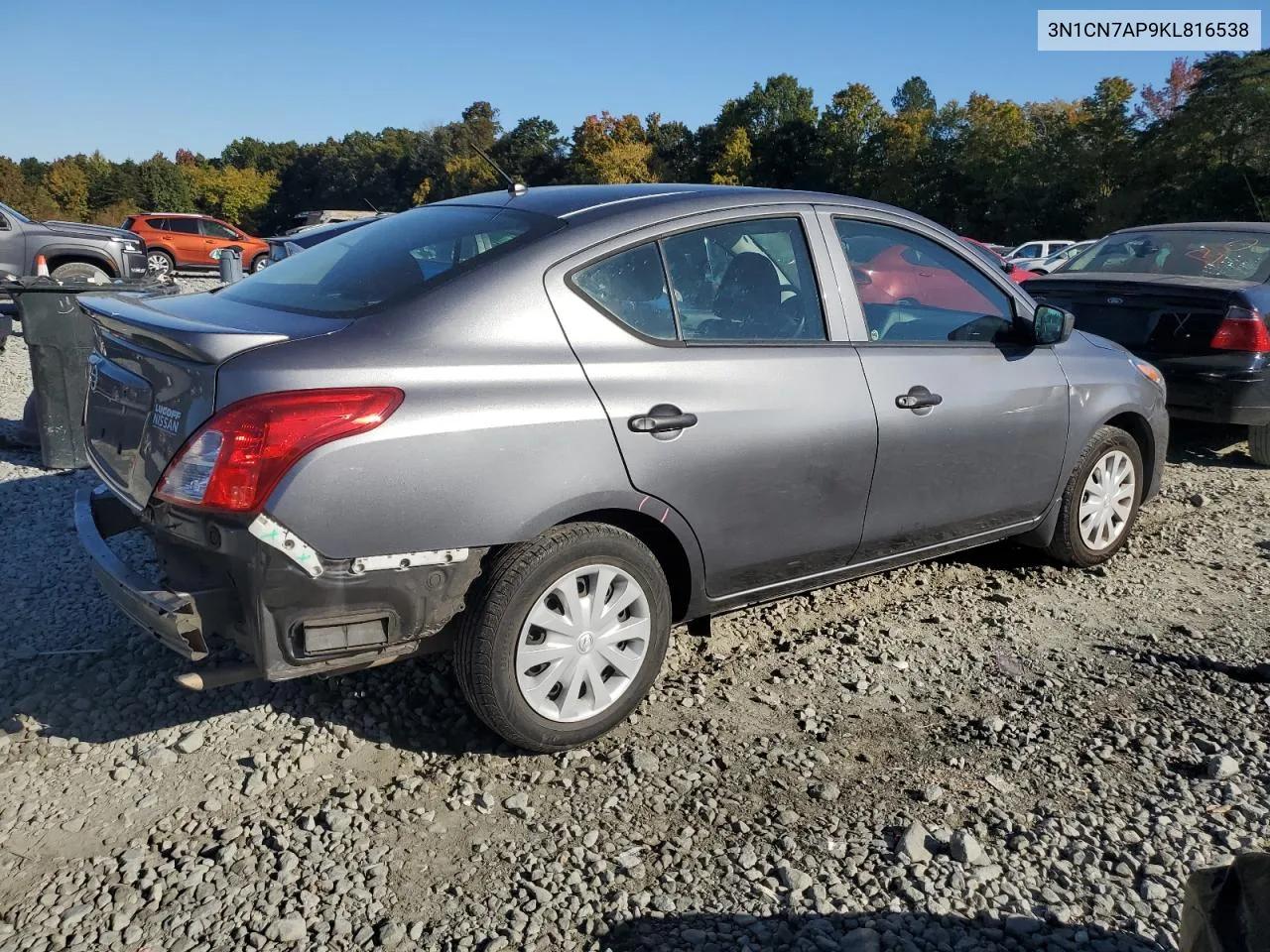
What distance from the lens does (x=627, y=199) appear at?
350 cm

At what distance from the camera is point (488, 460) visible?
2830 mm

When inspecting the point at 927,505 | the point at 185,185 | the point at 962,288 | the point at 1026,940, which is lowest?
the point at 1026,940

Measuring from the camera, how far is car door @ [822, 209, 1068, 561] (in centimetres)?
382

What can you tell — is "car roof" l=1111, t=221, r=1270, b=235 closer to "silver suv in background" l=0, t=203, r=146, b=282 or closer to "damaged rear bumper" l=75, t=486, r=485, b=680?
"damaged rear bumper" l=75, t=486, r=485, b=680

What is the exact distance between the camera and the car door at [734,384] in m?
3.15

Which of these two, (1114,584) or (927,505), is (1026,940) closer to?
(927,505)

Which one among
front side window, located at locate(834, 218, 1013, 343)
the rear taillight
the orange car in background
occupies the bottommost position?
the rear taillight

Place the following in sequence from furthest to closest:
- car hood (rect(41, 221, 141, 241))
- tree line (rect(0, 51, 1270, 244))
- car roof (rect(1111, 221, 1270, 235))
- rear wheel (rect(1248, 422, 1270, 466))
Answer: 1. tree line (rect(0, 51, 1270, 244))
2. car hood (rect(41, 221, 141, 241))
3. car roof (rect(1111, 221, 1270, 235))
4. rear wheel (rect(1248, 422, 1270, 466))

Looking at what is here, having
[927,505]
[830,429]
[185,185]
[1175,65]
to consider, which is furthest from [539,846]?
[185,185]

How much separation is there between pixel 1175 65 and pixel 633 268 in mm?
53779

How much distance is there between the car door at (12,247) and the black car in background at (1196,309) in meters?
13.6

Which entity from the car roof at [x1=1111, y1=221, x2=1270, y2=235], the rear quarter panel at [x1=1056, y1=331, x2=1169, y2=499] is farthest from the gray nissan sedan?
the car roof at [x1=1111, y1=221, x2=1270, y2=235]

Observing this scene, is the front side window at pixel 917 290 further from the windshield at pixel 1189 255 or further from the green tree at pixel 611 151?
the green tree at pixel 611 151

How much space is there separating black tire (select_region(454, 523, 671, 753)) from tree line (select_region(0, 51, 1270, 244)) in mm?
24450
